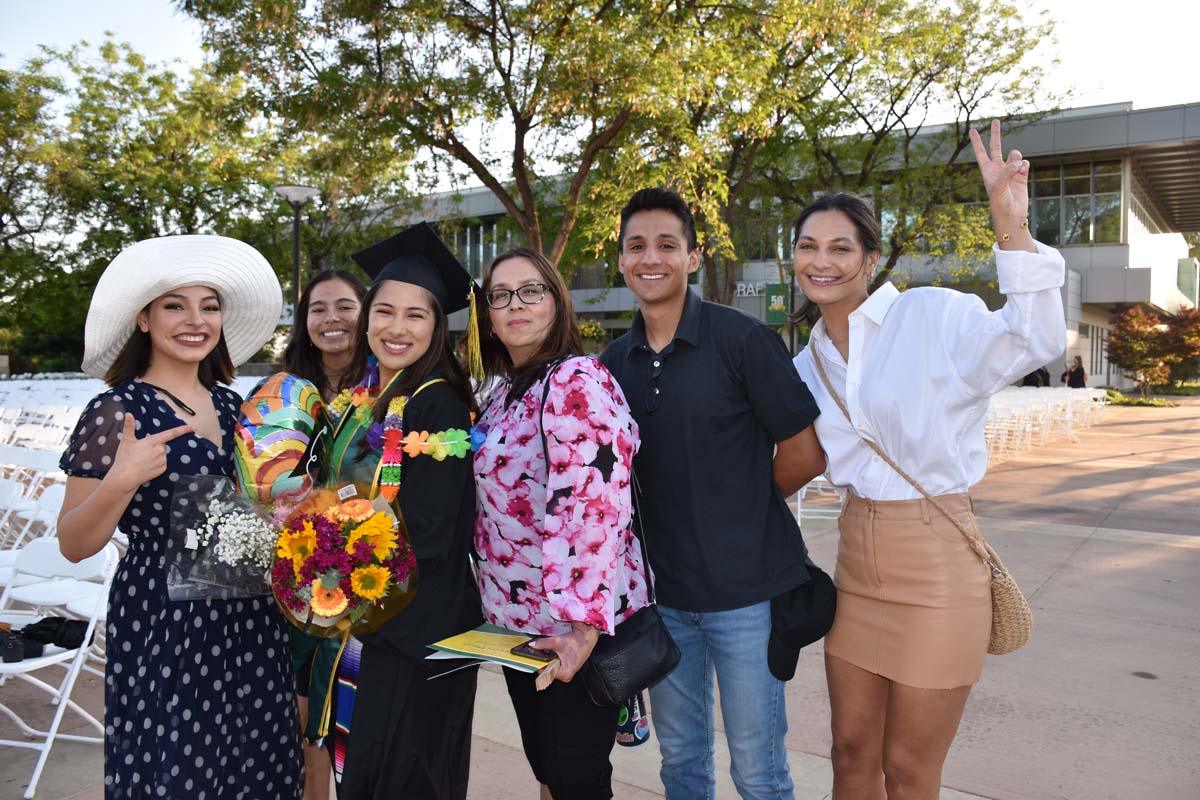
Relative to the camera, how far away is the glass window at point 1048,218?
2906 cm

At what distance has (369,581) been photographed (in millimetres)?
1827

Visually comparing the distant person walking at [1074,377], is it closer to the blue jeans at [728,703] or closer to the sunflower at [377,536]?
the blue jeans at [728,703]

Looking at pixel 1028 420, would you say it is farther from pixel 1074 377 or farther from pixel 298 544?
pixel 1074 377

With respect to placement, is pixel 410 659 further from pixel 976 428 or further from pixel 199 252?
pixel 976 428

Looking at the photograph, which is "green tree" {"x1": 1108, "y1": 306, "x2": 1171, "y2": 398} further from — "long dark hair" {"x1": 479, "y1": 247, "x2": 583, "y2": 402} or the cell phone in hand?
the cell phone in hand

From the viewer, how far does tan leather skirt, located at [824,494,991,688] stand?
2.10 meters

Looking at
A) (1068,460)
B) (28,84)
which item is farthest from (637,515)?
(28,84)

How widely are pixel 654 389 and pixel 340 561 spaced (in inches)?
37.3

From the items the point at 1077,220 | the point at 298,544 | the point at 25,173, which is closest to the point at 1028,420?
the point at 298,544

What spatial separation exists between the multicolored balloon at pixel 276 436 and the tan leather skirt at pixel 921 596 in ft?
4.82

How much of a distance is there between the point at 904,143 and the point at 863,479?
18883 mm

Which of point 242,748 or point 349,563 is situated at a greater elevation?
point 349,563

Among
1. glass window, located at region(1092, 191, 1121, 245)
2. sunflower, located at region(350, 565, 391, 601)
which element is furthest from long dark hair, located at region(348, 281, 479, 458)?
glass window, located at region(1092, 191, 1121, 245)

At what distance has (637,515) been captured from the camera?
7.48ft
